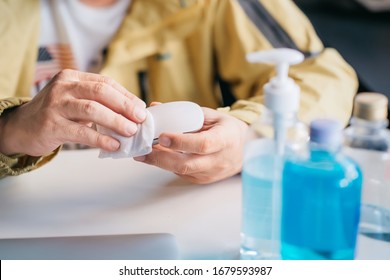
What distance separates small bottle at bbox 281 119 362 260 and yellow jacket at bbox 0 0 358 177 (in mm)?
362

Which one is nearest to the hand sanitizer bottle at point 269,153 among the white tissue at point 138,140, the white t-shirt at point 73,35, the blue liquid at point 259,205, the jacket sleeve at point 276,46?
the blue liquid at point 259,205

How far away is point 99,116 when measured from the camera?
66cm

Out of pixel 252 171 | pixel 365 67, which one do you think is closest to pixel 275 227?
pixel 252 171

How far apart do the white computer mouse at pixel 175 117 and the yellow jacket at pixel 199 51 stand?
26cm

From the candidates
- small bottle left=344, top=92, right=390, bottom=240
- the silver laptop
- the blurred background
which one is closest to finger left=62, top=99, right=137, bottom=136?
the silver laptop

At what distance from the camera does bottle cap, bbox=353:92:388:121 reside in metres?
0.51

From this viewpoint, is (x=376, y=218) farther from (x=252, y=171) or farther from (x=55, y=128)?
(x=55, y=128)

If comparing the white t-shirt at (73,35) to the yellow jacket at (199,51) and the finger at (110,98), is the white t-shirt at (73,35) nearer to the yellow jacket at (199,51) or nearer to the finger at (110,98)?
the yellow jacket at (199,51)

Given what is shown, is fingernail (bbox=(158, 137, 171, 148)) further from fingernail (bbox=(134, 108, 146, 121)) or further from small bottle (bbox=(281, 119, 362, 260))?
small bottle (bbox=(281, 119, 362, 260))

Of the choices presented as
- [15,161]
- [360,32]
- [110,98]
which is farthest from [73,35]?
[360,32]

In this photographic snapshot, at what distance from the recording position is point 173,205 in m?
0.75

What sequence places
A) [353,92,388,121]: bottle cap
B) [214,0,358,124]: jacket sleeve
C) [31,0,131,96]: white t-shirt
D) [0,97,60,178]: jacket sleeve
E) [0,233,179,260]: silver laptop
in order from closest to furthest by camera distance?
1. [353,92,388,121]: bottle cap
2. [0,233,179,260]: silver laptop
3. [0,97,60,178]: jacket sleeve
4. [214,0,358,124]: jacket sleeve
5. [31,0,131,96]: white t-shirt

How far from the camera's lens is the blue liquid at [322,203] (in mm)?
538
